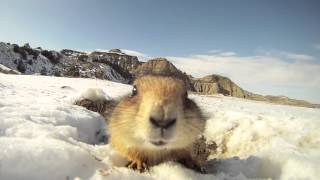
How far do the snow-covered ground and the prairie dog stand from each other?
0.21 metres

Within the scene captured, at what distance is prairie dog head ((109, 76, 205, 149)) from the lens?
3.38 metres

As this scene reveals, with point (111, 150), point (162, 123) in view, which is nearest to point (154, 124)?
point (162, 123)

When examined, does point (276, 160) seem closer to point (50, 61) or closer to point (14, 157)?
point (14, 157)

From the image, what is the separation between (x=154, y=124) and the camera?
133 inches

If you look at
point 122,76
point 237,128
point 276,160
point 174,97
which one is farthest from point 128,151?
point 122,76

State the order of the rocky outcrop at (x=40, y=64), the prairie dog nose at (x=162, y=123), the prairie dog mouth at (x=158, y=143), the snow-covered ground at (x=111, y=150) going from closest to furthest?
the prairie dog nose at (x=162, y=123) → the prairie dog mouth at (x=158, y=143) → the snow-covered ground at (x=111, y=150) → the rocky outcrop at (x=40, y=64)

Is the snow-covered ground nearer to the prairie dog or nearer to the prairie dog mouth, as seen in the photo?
the prairie dog

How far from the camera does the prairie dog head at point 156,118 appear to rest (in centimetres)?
338

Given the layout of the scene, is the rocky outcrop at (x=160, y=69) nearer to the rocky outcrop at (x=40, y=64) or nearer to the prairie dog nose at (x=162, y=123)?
the prairie dog nose at (x=162, y=123)

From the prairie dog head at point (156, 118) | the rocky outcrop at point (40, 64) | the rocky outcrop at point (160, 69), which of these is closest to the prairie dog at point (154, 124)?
the prairie dog head at point (156, 118)

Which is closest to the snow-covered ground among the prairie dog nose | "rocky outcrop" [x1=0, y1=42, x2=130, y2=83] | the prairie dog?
the prairie dog

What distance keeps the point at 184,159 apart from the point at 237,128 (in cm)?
311

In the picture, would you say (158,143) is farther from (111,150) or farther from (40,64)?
(40,64)

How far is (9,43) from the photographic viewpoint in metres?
55.0
